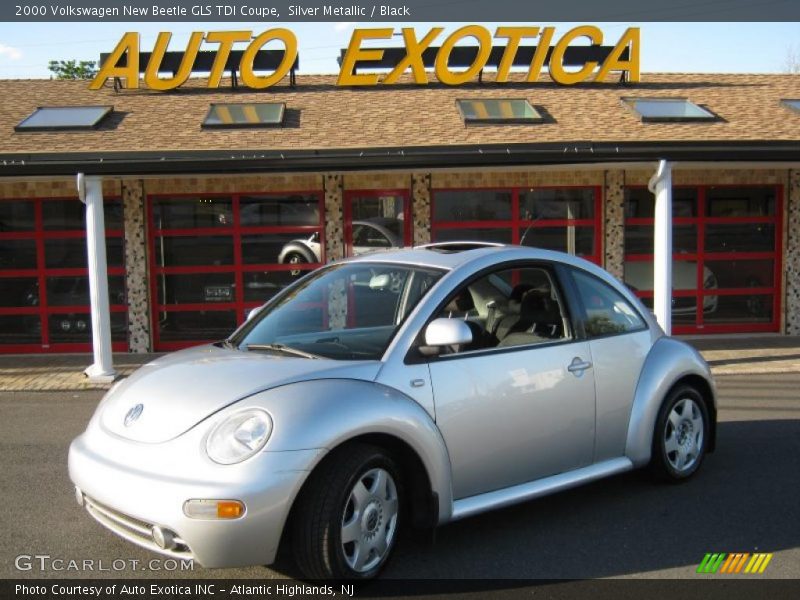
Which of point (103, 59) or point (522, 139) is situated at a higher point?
point (103, 59)

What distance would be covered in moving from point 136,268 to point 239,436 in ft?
31.5

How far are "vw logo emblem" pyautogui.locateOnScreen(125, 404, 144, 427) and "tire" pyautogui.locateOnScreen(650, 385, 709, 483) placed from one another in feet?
10.3

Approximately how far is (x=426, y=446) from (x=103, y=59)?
44.0ft

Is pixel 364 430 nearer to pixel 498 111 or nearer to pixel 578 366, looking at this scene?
pixel 578 366

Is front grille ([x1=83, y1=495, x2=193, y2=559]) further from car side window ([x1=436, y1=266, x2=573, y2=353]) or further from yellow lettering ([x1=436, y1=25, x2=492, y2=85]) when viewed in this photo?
yellow lettering ([x1=436, y1=25, x2=492, y2=85])

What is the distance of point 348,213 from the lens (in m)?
12.7

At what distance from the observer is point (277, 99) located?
565 inches

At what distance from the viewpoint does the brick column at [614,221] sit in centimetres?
1285

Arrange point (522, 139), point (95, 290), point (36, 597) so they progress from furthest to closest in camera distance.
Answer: point (522, 139)
point (95, 290)
point (36, 597)

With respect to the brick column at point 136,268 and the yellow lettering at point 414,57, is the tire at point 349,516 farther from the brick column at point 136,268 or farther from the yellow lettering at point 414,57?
the yellow lettering at point 414,57

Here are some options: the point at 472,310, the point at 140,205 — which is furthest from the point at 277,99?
the point at 472,310

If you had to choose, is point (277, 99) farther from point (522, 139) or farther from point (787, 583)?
point (787, 583)

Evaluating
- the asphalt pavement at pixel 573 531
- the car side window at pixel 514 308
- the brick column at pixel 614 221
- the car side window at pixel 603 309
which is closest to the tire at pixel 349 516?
the asphalt pavement at pixel 573 531

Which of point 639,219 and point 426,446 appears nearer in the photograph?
point 426,446
